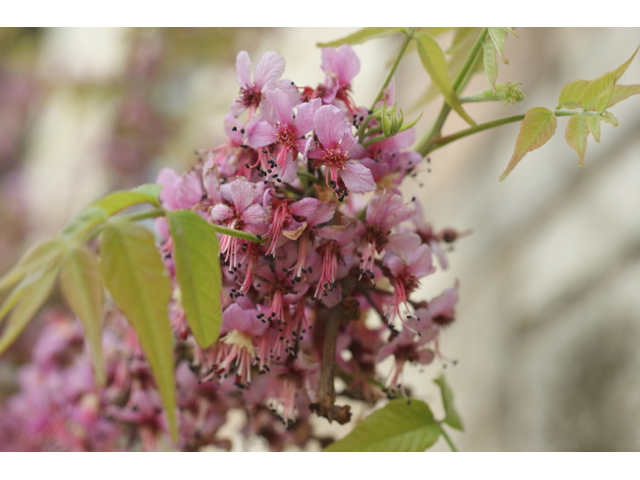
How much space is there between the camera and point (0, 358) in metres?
0.75

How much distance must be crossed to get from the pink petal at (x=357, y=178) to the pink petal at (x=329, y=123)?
0.06 feet

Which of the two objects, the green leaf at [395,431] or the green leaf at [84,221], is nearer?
the green leaf at [84,221]

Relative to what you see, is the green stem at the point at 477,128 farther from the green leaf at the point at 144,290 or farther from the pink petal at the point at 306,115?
the green leaf at the point at 144,290

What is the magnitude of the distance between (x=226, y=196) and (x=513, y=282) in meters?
0.65

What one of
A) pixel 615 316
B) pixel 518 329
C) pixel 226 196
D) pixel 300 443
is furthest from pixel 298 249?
pixel 518 329

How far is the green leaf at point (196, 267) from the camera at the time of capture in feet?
0.75

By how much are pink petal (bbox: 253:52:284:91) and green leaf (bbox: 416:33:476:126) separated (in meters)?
0.09

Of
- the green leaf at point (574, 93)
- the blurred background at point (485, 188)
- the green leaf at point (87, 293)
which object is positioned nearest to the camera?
Answer: the green leaf at point (87, 293)

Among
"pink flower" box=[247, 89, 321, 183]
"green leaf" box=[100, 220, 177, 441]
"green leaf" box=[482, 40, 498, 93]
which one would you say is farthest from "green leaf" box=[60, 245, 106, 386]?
"green leaf" box=[482, 40, 498, 93]

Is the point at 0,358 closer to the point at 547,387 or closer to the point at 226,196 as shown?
the point at 226,196

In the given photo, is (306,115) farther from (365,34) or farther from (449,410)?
(449,410)

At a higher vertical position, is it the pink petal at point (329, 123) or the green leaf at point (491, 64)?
the green leaf at point (491, 64)

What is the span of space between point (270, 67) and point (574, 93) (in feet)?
0.60

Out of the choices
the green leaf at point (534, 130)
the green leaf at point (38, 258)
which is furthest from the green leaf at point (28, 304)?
the green leaf at point (534, 130)
